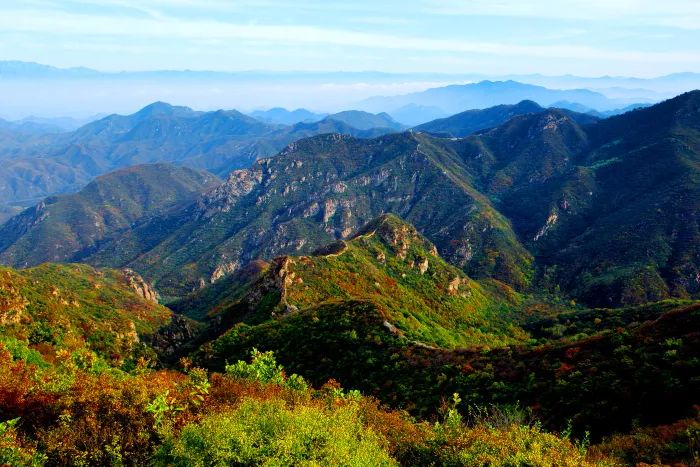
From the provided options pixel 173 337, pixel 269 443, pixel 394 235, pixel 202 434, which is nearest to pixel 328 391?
pixel 269 443

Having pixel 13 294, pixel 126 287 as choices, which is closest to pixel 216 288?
pixel 126 287

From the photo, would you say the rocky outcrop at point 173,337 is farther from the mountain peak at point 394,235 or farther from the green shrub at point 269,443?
the green shrub at point 269,443

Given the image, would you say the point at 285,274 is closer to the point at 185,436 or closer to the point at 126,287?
the point at 185,436

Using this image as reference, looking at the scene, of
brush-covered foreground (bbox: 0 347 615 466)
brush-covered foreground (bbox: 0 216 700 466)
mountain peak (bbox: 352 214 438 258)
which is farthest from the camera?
mountain peak (bbox: 352 214 438 258)

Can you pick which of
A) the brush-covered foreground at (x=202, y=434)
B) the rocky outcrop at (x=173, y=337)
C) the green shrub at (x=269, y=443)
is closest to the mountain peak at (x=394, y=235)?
the rocky outcrop at (x=173, y=337)

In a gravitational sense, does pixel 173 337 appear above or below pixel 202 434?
below

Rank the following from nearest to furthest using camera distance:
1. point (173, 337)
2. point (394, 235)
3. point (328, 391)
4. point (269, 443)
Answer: point (269, 443) < point (328, 391) < point (173, 337) < point (394, 235)

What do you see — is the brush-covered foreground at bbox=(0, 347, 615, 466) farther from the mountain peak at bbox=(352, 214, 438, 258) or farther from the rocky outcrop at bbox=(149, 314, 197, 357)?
the mountain peak at bbox=(352, 214, 438, 258)

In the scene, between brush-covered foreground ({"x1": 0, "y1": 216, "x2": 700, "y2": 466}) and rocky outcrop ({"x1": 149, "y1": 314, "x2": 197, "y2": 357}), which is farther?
rocky outcrop ({"x1": 149, "y1": 314, "x2": 197, "y2": 357})

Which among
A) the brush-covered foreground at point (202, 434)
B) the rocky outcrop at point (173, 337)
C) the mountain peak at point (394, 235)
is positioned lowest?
the rocky outcrop at point (173, 337)

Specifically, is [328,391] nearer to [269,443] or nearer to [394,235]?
[269,443]

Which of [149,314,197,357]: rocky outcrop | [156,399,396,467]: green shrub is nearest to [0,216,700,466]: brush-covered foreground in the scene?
[156,399,396,467]: green shrub

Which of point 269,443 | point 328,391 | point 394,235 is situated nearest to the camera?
point 269,443

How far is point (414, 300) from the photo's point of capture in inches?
4380
